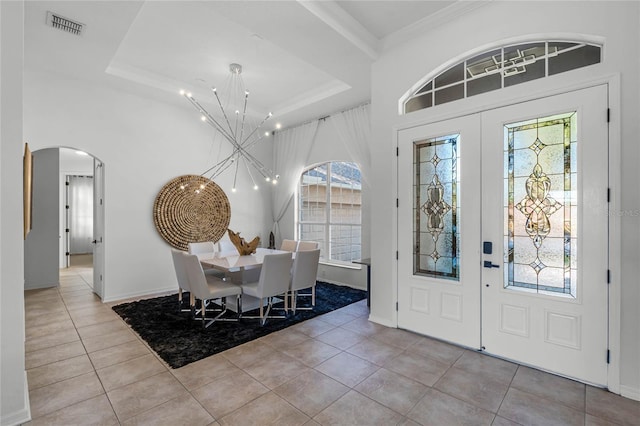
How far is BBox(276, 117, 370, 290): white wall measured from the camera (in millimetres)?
5320

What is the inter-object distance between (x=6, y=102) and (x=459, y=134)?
3547 mm

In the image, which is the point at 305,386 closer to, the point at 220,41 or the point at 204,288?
the point at 204,288

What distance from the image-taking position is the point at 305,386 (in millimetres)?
2355

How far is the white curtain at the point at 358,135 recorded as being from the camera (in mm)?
5125

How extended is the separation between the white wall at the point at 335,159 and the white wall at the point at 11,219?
13.9 feet

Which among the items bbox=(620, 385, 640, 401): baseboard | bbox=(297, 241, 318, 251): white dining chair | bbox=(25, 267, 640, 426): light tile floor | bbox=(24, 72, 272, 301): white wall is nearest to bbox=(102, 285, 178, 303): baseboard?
bbox=(24, 72, 272, 301): white wall

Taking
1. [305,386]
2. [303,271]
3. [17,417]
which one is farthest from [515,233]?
[17,417]

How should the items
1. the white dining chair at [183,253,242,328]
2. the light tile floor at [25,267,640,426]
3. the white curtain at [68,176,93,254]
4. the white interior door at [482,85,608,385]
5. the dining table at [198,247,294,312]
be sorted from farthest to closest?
the white curtain at [68,176,93,254]
the dining table at [198,247,294,312]
the white dining chair at [183,253,242,328]
the white interior door at [482,85,608,385]
the light tile floor at [25,267,640,426]

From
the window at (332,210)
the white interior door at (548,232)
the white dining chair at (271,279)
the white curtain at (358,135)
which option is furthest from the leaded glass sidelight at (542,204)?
the window at (332,210)

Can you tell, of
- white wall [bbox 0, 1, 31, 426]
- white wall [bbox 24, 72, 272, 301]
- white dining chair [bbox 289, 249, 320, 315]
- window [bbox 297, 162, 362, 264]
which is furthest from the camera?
window [bbox 297, 162, 362, 264]

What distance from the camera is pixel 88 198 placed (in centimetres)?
991

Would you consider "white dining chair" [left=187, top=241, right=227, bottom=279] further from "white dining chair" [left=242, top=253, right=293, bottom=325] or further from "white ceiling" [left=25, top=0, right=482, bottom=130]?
"white ceiling" [left=25, top=0, right=482, bottom=130]

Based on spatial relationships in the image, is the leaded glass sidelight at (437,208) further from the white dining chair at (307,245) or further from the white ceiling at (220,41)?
the white dining chair at (307,245)

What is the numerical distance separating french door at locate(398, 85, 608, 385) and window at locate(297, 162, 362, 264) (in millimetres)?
2242
